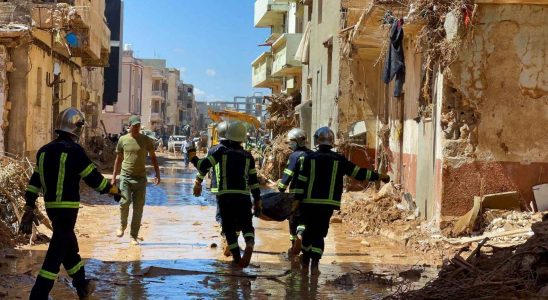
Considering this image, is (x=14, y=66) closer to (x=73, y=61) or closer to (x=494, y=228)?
(x=73, y=61)

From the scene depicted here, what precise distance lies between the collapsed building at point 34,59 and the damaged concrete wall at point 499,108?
10.3 m

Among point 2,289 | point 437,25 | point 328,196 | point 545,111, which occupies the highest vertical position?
point 437,25

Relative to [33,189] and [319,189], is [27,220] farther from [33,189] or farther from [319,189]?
[319,189]

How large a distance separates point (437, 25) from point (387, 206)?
4.24m

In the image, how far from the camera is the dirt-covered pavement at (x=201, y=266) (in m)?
7.85

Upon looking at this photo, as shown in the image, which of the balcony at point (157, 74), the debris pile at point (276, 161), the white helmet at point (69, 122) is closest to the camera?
the white helmet at point (69, 122)

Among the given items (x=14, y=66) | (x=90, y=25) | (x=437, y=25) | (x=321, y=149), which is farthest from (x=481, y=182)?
(x=90, y=25)

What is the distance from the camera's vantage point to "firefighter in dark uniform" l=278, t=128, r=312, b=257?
1018 centimetres

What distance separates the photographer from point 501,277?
6.29m

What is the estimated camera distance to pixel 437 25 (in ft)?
41.2

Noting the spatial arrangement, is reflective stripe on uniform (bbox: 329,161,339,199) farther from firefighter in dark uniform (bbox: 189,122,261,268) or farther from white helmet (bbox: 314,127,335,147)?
firefighter in dark uniform (bbox: 189,122,261,268)

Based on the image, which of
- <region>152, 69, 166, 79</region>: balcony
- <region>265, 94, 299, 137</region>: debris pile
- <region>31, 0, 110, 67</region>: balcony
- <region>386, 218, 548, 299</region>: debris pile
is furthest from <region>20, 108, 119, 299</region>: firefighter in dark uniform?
<region>152, 69, 166, 79</region>: balcony

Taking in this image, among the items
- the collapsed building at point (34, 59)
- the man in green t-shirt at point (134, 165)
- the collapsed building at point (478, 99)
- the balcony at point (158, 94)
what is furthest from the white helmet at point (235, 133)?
the balcony at point (158, 94)

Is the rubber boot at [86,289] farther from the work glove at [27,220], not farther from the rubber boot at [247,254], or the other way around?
the rubber boot at [247,254]
